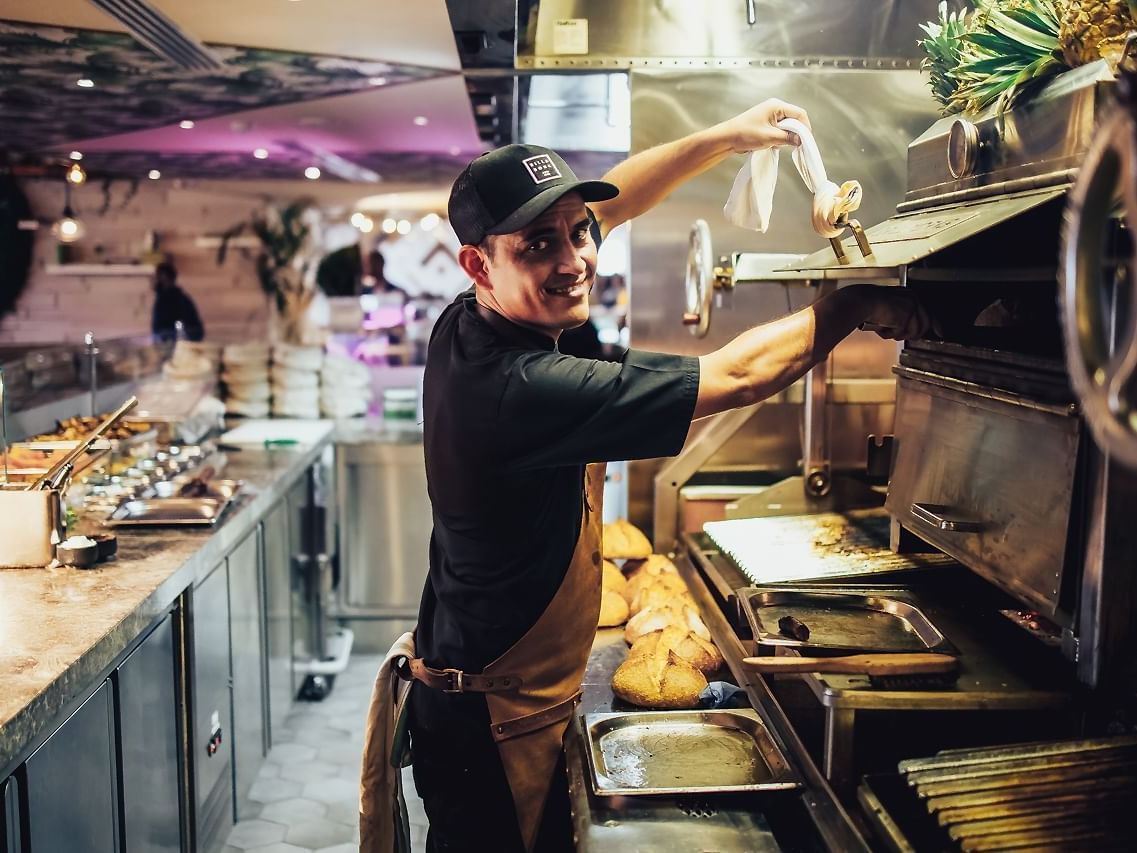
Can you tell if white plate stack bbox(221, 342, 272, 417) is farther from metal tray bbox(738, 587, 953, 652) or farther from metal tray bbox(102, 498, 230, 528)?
metal tray bbox(738, 587, 953, 652)

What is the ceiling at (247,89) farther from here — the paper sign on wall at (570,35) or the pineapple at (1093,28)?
the pineapple at (1093,28)

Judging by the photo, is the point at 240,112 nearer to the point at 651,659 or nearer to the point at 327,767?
the point at 327,767

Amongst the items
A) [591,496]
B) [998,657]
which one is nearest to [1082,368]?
[998,657]

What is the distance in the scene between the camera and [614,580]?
313cm

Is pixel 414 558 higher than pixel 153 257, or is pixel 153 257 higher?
pixel 153 257

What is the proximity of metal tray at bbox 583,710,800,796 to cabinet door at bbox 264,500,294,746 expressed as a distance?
2.57 metres

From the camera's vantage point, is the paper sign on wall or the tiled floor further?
the tiled floor

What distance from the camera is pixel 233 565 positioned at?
3785 mm

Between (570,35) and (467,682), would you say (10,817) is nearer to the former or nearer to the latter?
(467,682)

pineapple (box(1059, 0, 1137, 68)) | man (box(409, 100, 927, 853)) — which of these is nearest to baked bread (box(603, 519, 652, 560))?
man (box(409, 100, 927, 853))

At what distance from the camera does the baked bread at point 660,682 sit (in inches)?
89.2

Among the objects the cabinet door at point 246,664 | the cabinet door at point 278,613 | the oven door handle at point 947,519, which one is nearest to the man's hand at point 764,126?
the oven door handle at point 947,519

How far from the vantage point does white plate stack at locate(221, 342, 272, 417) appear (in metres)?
6.57

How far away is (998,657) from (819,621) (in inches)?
14.0
